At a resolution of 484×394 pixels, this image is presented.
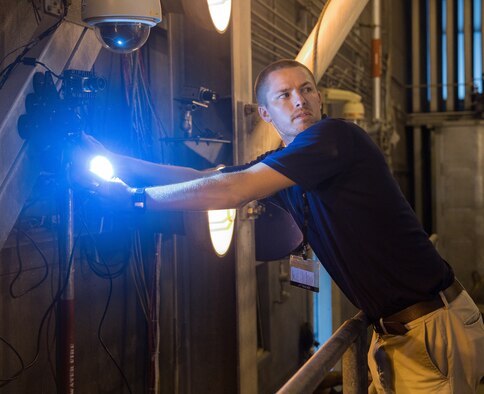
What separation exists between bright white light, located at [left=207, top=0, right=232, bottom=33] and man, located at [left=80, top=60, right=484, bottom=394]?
24.0 inches

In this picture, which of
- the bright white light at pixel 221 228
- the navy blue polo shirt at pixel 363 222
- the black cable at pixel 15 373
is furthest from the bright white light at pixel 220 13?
the black cable at pixel 15 373

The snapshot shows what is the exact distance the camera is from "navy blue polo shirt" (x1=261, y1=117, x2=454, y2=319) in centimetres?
184

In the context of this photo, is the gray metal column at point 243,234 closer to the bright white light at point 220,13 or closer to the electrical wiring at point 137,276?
the bright white light at point 220,13

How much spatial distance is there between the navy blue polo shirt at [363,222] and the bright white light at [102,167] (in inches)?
23.9

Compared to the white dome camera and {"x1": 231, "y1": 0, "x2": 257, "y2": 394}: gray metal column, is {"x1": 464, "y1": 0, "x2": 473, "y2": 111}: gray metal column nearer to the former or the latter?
{"x1": 231, "y1": 0, "x2": 257, "y2": 394}: gray metal column

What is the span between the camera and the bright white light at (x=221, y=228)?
2.55 metres

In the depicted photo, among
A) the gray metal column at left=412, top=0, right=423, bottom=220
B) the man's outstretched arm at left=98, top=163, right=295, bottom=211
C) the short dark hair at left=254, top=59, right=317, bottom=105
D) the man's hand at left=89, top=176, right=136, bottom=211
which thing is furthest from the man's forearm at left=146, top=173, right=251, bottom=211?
the gray metal column at left=412, top=0, right=423, bottom=220

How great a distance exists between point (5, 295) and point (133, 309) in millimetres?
852

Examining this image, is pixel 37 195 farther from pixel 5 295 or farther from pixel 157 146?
pixel 157 146

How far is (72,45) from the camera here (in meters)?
2.33

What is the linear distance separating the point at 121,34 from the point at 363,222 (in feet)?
3.46

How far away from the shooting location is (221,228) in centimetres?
267

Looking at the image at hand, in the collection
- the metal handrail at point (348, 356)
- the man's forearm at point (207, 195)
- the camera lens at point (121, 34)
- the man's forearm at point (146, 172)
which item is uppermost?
the camera lens at point (121, 34)

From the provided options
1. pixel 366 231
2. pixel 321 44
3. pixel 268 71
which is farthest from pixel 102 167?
pixel 321 44
